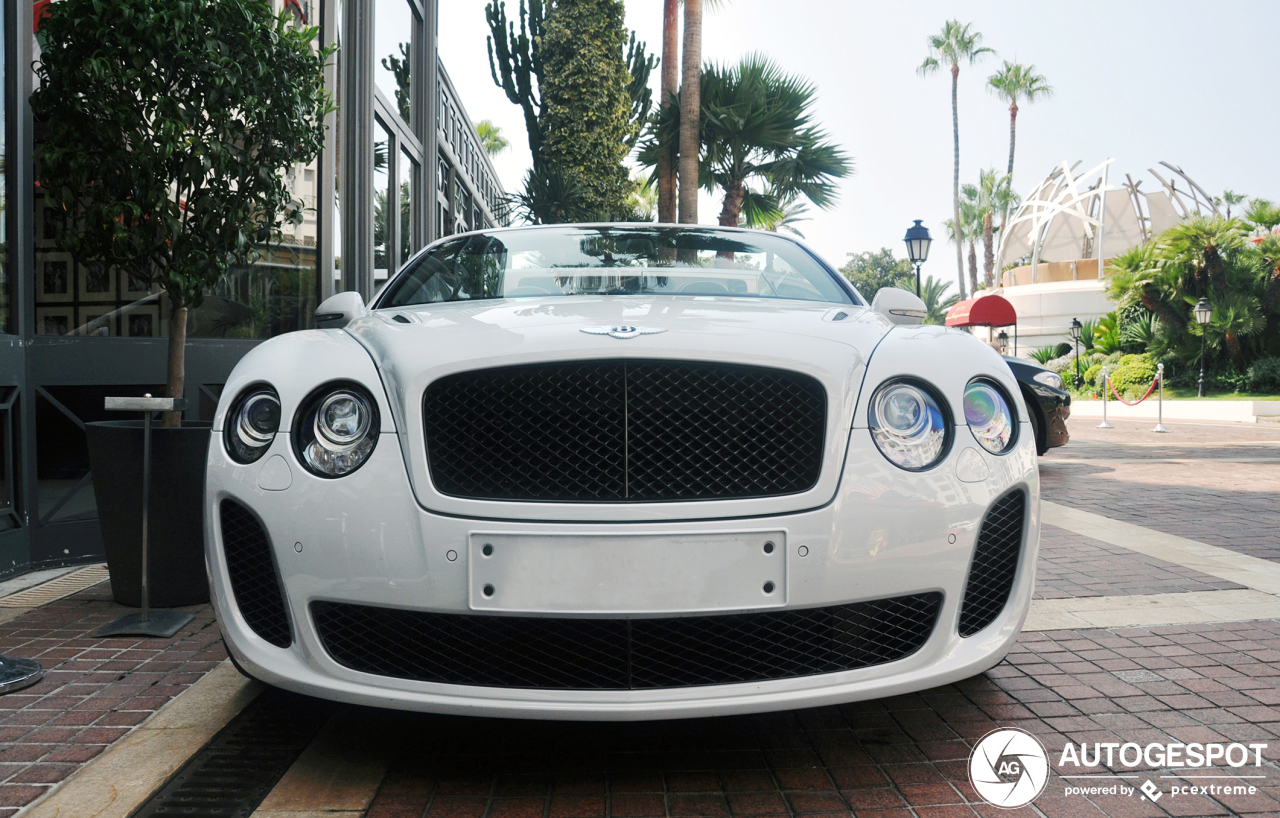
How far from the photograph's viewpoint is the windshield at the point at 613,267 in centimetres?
283

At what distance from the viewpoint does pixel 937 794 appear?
1.83 m

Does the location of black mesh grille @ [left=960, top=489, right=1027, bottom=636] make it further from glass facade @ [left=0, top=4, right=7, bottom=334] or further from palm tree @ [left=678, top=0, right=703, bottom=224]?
palm tree @ [left=678, top=0, right=703, bottom=224]

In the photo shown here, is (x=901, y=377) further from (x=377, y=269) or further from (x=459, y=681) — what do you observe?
(x=377, y=269)

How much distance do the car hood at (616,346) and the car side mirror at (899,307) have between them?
0.41 metres

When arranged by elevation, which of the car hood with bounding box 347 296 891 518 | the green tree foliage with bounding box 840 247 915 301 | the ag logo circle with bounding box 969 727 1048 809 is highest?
the green tree foliage with bounding box 840 247 915 301

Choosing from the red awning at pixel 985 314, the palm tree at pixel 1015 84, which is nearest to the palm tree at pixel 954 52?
the palm tree at pixel 1015 84

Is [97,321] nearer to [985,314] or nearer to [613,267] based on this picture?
[613,267]

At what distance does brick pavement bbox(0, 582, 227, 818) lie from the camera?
6.54 ft

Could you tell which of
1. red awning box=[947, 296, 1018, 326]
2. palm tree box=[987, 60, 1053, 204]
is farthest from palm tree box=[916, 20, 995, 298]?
red awning box=[947, 296, 1018, 326]

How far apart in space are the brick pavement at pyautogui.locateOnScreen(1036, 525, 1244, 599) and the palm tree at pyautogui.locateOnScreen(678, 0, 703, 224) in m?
9.32

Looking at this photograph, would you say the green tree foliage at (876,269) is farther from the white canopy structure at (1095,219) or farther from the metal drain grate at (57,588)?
the metal drain grate at (57,588)

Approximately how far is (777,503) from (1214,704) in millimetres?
1427

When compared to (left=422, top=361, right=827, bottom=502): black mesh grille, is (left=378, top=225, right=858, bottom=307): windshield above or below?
above

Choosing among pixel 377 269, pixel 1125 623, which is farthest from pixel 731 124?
pixel 1125 623
